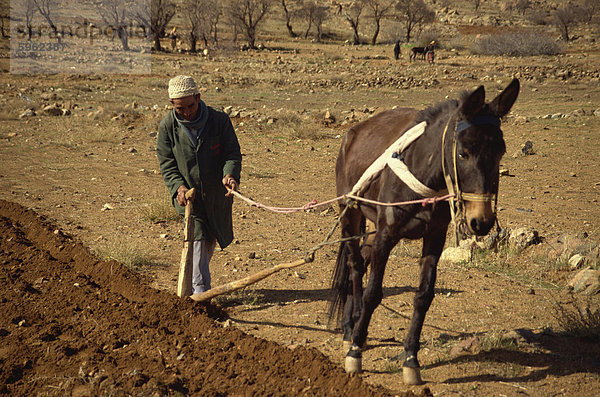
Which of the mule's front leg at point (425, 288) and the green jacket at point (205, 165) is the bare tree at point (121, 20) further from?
the mule's front leg at point (425, 288)

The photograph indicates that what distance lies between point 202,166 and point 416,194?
2325 mm

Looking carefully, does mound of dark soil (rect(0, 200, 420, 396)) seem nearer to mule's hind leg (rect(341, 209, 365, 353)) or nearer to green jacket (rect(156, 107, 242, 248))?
mule's hind leg (rect(341, 209, 365, 353))

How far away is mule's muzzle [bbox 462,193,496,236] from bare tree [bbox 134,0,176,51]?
143 feet

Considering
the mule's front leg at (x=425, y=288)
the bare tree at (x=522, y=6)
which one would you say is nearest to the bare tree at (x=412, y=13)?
the bare tree at (x=522, y=6)

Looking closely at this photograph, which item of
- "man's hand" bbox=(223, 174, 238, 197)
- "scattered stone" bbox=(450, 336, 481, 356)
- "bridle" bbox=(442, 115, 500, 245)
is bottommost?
"scattered stone" bbox=(450, 336, 481, 356)

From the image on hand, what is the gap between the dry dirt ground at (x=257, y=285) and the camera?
4141mm

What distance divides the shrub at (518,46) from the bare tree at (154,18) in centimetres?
2376

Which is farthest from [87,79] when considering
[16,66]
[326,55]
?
[326,55]

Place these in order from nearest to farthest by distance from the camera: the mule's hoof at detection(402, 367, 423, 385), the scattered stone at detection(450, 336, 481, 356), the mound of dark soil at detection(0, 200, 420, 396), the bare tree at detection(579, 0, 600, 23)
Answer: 1. the mound of dark soil at detection(0, 200, 420, 396)
2. the mule's hoof at detection(402, 367, 423, 385)
3. the scattered stone at detection(450, 336, 481, 356)
4. the bare tree at detection(579, 0, 600, 23)

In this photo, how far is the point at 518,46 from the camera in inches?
1524

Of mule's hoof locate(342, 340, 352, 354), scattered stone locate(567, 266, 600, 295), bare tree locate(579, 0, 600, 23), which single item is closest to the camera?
mule's hoof locate(342, 340, 352, 354)

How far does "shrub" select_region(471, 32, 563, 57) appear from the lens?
38.7 m

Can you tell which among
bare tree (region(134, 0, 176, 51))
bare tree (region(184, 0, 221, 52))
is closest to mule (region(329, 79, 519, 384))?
bare tree (region(134, 0, 176, 51))

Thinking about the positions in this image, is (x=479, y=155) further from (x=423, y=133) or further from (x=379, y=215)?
(x=379, y=215)
